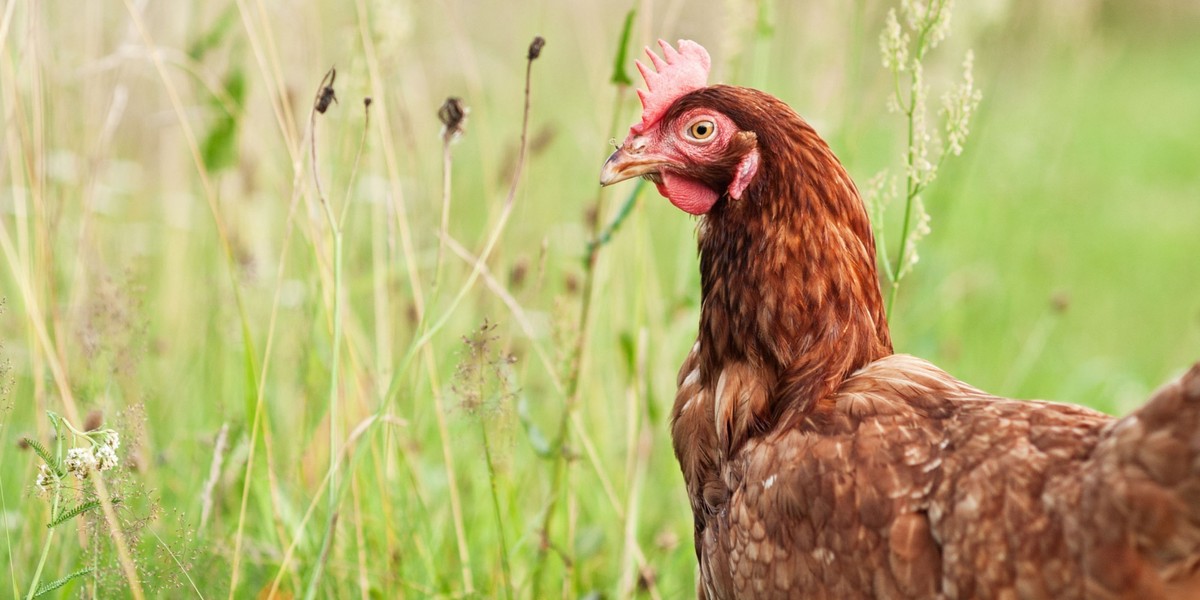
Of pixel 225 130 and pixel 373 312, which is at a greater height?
pixel 225 130

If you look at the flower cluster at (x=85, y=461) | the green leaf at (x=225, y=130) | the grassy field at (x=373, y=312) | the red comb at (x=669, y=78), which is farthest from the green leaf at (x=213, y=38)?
the flower cluster at (x=85, y=461)

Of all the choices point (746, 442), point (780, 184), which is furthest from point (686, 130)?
point (746, 442)

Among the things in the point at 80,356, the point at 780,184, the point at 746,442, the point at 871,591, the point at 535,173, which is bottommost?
the point at 871,591

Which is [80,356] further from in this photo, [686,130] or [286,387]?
[686,130]

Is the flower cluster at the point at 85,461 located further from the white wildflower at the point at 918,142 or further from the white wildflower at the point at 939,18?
the white wildflower at the point at 939,18

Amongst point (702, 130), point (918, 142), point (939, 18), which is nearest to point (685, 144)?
point (702, 130)

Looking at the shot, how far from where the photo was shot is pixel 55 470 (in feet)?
6.51

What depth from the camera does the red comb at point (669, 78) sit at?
8.44ft

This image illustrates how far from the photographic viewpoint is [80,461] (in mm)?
1960

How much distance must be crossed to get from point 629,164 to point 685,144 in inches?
5.2

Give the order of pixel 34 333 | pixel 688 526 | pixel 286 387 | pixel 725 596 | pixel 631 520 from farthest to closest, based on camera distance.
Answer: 1. pixel 286 387
2. pixel 688 526
3. pixel 631 520
4. pixel 34 333
5. pixel 725 596

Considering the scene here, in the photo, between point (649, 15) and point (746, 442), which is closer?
point (746, 442)

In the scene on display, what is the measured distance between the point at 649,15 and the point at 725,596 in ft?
5.25

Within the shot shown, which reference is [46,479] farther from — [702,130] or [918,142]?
[918,142]
